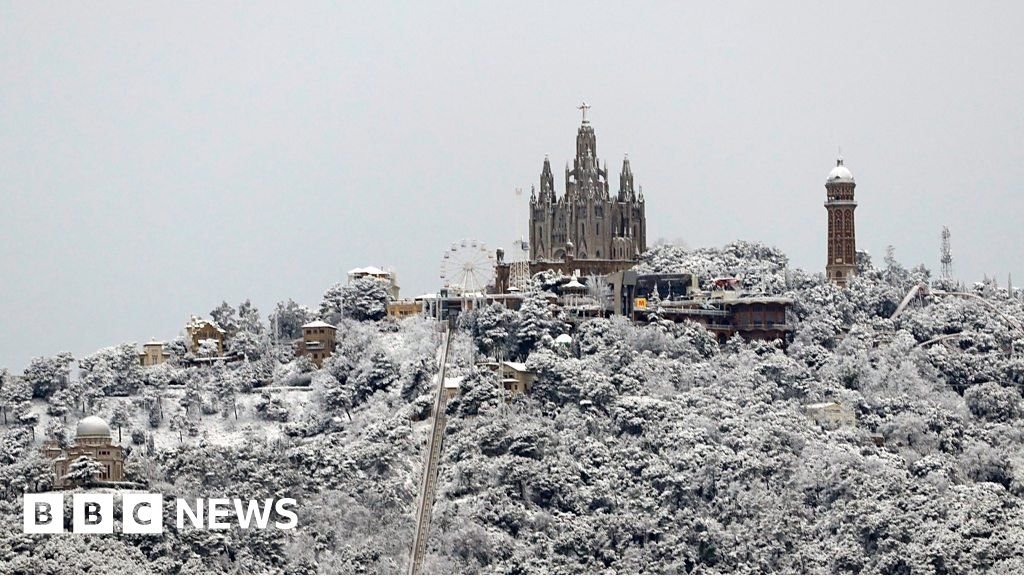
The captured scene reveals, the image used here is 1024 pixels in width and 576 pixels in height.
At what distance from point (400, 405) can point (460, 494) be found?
13.1 metres

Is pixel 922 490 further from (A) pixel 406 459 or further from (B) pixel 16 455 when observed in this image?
(B) pixel 16 455

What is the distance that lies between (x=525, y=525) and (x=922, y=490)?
1977cm

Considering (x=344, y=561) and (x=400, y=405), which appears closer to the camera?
(x=344, y=561)

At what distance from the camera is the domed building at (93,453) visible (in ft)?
615

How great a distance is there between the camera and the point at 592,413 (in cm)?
19438

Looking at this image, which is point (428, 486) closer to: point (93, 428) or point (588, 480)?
point (588, 480)

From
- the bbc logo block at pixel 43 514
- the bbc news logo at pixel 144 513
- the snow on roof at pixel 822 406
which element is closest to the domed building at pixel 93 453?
the bbc logo block at pixel 43 514

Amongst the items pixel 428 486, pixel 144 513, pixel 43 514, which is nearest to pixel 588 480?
pixel 428 486

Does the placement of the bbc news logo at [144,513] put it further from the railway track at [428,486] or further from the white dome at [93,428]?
the white dome at [93,428]

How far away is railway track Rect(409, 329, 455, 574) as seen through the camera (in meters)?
182

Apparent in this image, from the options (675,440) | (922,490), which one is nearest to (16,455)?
(675,440)

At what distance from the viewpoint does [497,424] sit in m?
192

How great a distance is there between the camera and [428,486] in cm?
18800

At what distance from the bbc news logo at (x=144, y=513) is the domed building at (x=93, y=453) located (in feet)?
13.6
